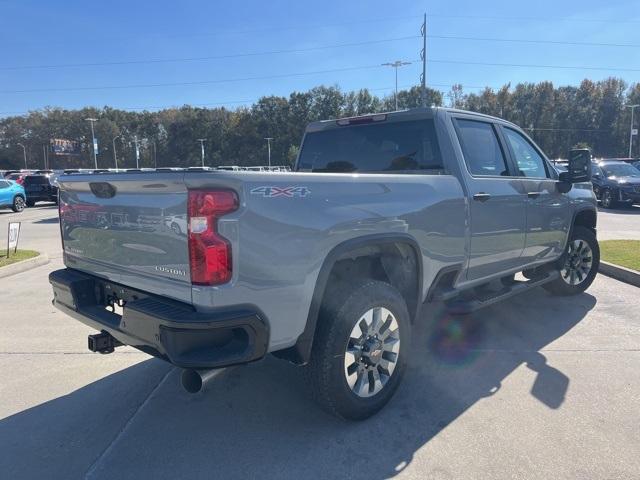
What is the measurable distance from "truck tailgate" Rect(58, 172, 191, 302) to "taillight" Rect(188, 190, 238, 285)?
0.08 m

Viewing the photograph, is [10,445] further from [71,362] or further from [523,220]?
[523,220]

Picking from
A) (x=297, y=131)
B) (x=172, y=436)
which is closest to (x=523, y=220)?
(x=172, y=436)

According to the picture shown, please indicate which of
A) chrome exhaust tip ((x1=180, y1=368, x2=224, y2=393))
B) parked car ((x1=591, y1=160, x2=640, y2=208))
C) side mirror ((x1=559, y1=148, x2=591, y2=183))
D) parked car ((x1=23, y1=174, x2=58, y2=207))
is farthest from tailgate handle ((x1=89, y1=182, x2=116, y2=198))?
parked car ((x1=23, y1=174, x2=58, y2=207))

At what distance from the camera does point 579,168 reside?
5086 millimetres

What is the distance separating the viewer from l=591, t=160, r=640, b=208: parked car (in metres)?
16.3

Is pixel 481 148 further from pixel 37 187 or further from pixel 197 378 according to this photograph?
pixel 37 187

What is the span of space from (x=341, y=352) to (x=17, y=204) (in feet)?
75.3

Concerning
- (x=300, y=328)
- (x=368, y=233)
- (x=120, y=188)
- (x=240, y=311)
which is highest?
(x=120, y=188)

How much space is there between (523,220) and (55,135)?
10726cm

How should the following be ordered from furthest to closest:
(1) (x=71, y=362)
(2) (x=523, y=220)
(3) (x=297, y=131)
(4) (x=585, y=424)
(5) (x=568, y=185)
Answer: (3) (x=297, y=131), (5) (x=568, y=185), (2) (x=523, y=220), (1) (x=71, y=362), (4) (x=585, y=424)

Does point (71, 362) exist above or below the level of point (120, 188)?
below

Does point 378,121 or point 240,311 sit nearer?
point 240,311

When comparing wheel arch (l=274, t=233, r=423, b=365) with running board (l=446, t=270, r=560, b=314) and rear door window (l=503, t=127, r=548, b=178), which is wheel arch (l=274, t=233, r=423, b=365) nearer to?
running board (l=446, t=270, r=560, b=314)

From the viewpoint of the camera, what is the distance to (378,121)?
4301mm
